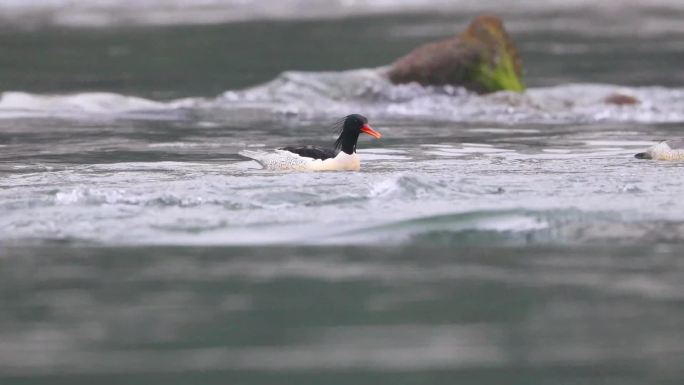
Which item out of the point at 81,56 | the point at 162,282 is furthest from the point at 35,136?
the point at 81,56

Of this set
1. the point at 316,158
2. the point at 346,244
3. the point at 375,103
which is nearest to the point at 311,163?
the point at 316,158

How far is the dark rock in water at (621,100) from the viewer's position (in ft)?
80.6

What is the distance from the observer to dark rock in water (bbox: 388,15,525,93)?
25.5 meters

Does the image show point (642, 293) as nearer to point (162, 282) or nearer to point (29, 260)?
point (162, 282)

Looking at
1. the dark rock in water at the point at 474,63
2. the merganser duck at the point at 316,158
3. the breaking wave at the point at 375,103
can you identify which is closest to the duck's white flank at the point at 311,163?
the merganser duck at the point at 316,158

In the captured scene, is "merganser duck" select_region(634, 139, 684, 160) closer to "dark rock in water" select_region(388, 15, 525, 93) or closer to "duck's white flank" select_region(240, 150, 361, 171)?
"duck's white flank" select_region(240, 150, 361, 171)

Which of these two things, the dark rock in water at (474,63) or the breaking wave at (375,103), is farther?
the dark rock in water at (474,63)

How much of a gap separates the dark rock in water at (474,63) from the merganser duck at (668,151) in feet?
29.8

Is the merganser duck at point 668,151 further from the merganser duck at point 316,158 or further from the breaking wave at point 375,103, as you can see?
the breaking wave at point 375,103

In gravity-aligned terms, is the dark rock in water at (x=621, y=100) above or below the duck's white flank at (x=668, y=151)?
above

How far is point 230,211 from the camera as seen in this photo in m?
13.0

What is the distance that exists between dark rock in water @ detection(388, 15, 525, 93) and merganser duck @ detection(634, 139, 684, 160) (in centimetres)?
909

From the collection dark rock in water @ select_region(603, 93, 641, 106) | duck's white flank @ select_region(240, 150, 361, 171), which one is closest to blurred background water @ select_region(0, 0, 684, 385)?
dark rock in water @ select_region(603, 93, 641, 106)

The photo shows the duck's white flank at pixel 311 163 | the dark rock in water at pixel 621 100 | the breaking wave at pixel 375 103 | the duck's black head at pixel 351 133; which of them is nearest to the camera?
the duck's white flank at pixel 311 163
